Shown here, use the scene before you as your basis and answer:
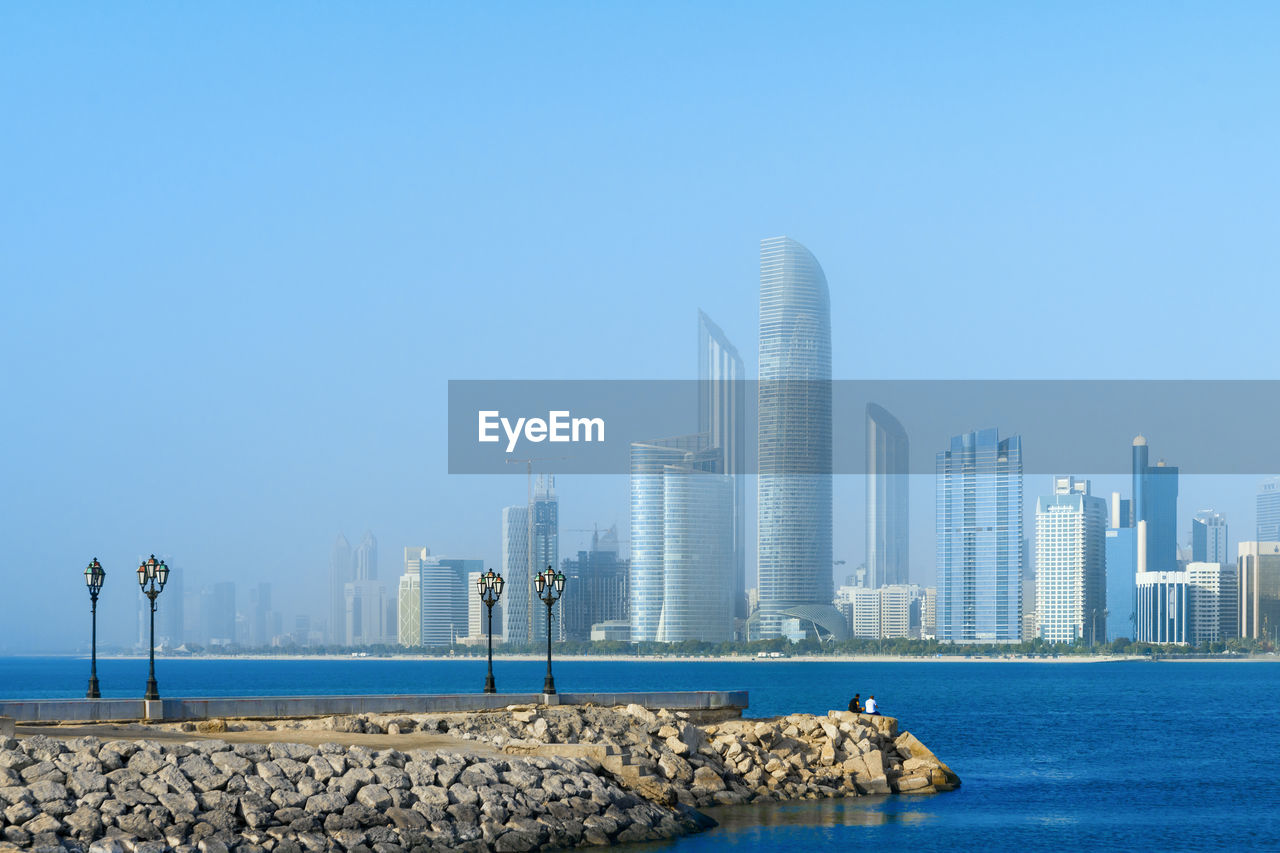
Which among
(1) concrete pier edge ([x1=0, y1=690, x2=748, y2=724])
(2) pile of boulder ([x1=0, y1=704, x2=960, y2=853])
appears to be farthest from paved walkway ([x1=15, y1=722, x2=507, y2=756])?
(1) concrete pier edge ([x1=0, y1=690, x2=748, y2=724])

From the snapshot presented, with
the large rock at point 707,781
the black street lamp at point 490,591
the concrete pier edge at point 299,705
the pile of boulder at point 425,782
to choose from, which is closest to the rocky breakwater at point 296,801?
the pile of boulder at point 425,782

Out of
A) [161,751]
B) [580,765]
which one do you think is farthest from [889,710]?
[161,751]

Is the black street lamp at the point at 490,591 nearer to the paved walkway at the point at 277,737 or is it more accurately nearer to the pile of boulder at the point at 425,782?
the pile of boulder at the point at 425,782

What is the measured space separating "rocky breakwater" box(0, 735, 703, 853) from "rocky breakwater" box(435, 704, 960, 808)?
9.72 feet

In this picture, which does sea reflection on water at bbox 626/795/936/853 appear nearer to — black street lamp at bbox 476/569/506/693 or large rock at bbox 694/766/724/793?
large rock at bbox 694/766/724/793

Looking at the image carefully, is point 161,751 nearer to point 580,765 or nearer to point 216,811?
point 216,811

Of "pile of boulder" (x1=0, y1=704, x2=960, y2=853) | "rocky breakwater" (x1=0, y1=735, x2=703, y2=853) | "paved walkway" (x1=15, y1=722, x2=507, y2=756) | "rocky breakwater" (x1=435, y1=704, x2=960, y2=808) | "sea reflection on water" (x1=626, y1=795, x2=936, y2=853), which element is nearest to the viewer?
"rocky breakwater" (x1=0, y1=735, x2=703, y2=853)

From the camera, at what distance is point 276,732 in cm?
3128

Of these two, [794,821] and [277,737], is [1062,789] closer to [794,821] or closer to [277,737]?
[794,821]

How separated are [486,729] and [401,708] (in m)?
2.42

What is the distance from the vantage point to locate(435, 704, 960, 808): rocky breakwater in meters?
33.4

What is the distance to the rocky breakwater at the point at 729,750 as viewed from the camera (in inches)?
1315

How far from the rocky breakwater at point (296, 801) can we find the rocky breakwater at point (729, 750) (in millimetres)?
2961

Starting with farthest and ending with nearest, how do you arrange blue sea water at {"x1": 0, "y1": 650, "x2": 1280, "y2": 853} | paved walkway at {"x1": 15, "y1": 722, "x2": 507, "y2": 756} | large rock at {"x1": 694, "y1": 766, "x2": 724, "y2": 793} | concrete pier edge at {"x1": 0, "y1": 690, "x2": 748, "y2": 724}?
large rock at {"x1": 694, "y1": 766, "x2": 724, "y2": 793} < concrete pier edge at {"x1": 0, "y1": 690, "x2": 748, "y2": 724} < blue sea water at {"x1": 0, "y1": 650, "x2": 1280, "y2": 853} < paved walkway at {"x1": 15, "y1": 722, "x2": 507, "y2": 756}
